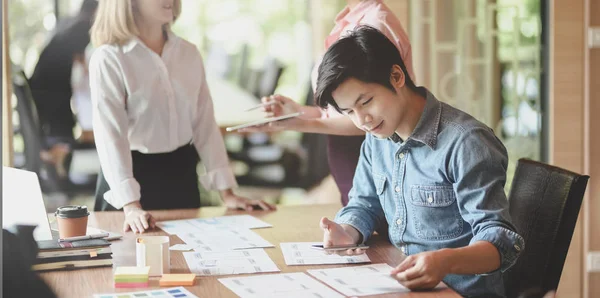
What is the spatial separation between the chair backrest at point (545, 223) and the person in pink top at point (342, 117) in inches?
22.9

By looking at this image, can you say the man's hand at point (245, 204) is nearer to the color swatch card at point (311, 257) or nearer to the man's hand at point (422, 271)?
the color swatch card at point (311, 257)

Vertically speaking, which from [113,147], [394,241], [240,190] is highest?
[113,147]

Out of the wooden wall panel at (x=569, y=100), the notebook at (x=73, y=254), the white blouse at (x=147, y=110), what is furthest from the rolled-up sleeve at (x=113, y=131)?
the wooden wall panel at (x=569, y=100)

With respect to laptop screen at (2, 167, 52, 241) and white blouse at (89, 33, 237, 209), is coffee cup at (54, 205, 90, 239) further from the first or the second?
white blouse at (89, 33, 237, 209)

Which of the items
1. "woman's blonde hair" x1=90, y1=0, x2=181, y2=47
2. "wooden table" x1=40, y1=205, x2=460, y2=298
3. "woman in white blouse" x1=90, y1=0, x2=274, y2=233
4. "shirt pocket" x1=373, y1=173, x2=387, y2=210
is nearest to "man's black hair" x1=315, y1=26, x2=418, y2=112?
"shirt pocket" x1=373, y1=173, x2=387, y2=210

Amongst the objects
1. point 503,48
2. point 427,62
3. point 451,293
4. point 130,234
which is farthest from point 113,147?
point 503,48

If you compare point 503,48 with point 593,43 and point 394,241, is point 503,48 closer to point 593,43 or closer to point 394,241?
point 593,43

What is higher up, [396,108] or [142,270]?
[396,108]

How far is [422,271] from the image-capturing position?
130cm

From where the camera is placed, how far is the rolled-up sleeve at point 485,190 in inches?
54.9

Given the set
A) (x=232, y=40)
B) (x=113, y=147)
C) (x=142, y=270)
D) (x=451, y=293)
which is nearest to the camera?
(x=451, y=293)

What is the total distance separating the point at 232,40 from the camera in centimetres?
384

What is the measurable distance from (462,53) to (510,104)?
12.6 inches

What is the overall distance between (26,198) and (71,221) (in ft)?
0.54
